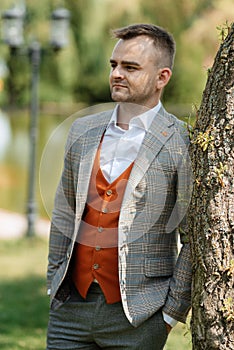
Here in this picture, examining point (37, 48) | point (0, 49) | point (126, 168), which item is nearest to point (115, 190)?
point (126, 168)

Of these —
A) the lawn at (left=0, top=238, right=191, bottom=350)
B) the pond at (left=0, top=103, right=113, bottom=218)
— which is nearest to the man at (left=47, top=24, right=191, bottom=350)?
the pond at (left=0, top=103, right=113, bottom=218)

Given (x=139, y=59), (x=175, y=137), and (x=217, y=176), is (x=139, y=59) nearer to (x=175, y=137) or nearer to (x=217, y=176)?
(x=175, y=137)

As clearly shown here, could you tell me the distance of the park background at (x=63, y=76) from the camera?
9430mm

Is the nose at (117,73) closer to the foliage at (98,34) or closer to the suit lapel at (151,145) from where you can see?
the suit lapel at (151,145)

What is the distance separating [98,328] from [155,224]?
42 cm

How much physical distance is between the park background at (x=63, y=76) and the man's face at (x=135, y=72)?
14.5 ft

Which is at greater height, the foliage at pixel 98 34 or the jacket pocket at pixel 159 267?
the foliage at pixel 98 34

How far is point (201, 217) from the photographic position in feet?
7.34

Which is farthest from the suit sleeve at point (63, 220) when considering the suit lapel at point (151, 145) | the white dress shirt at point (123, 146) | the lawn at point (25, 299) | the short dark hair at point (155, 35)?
the lawn at point (25, 299)

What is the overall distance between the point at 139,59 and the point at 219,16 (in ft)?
46.7

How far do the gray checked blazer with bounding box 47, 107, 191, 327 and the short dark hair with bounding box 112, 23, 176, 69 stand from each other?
22 centimetres

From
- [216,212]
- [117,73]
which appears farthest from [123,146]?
[216,212]

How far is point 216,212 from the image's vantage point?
2197mm

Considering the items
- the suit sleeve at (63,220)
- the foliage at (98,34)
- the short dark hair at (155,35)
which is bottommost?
the suit sleeve at (63,220)
